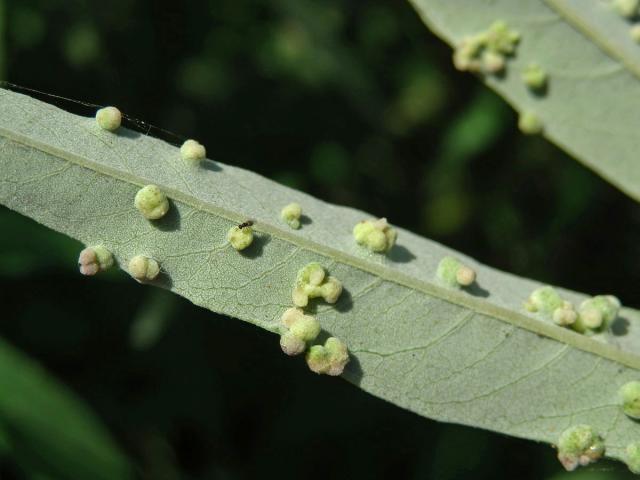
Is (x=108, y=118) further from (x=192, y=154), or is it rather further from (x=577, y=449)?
(x=577, y=449)

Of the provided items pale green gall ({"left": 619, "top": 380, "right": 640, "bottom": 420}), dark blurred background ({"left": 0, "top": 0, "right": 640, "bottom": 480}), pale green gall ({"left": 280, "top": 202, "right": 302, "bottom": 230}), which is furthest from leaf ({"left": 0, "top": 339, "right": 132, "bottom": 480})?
pale green gall ({"left": 619, "top": 380, "right": 640, "bottom": 420})

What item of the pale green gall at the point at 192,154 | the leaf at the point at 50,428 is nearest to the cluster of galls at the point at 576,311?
the pale green gall at the point at 192,154

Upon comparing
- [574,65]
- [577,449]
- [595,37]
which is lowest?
[577,449]

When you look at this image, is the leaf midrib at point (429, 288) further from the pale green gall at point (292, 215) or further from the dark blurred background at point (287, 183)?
the dark blurred background at point (287, 183)

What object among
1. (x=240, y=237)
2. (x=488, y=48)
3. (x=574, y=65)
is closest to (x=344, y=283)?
(x=240, y=237)

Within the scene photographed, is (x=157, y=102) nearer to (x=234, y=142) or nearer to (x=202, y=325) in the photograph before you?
(x=234, y=142)

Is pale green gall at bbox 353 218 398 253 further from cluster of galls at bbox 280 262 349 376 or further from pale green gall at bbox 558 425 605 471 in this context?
pale green gall at bbox 558 425 605 471

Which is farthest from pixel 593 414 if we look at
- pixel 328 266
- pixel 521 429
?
pixel 328 266
